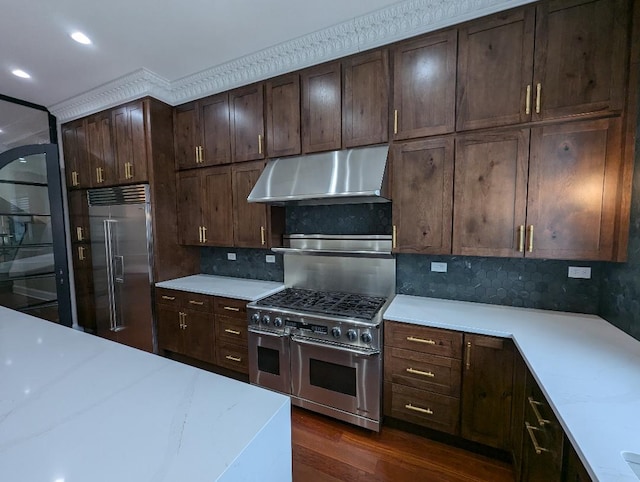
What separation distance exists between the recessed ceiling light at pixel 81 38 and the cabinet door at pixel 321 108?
1.74m

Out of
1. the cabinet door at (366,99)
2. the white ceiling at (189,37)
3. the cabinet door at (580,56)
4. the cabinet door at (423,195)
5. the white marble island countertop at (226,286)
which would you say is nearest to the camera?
the cabinet door at (580,56)

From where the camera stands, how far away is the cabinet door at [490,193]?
5.81ft

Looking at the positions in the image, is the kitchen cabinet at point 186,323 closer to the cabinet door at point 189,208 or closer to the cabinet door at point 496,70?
the cabinet door at point 189,208

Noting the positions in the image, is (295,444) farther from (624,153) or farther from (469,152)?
(624,153)

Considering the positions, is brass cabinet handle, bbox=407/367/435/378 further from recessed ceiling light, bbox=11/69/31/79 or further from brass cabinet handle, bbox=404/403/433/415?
recessed ceiling light, bbox=11/69/31/79

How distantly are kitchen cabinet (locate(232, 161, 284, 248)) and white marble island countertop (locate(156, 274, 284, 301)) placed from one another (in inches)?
17.0

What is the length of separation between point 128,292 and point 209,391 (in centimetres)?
286

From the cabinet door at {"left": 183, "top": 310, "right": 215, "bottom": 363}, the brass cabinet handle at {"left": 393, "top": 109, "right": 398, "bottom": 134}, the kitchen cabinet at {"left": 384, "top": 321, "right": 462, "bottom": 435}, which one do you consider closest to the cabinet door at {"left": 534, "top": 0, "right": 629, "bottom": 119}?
the brass cabinet handle at {"left": 393, "top": 109, "right": 398, "bottom": 134}

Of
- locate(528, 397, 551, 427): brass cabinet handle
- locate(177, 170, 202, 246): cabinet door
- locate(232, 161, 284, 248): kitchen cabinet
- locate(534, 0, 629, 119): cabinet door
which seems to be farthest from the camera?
locate(177, 170, 202, 246): cabinet door

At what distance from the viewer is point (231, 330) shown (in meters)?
2.52

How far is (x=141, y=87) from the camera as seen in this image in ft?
9.19

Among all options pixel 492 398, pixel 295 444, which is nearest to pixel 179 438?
pixel 295 444

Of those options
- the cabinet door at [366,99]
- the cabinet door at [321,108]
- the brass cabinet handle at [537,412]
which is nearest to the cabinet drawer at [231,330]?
the cabinet door at [321,108]

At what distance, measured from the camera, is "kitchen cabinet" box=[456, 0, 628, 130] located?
1.53 m
